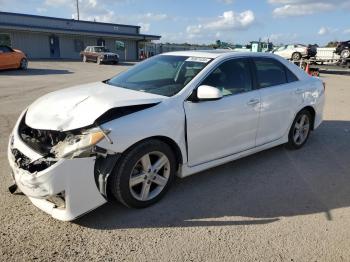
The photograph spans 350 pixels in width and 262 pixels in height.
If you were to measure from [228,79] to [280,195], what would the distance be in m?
1.55

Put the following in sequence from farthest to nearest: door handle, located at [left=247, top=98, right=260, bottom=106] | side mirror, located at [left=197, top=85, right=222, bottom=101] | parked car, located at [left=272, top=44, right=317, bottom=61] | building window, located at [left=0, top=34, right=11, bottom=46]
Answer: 1. building window, located at [left=0, top=34, right=11, bottom=46]
2. parked car, located at [left=272, top=44, right=317, bottom=61]
3. door handle, located at [left=247, top=98, right=260, bottom=106]
4. side mirror, located at [left=197, top=85, right=222, bottom=101]

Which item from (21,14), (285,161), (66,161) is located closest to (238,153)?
(285,161)

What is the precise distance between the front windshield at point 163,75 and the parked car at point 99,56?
89.2 ft

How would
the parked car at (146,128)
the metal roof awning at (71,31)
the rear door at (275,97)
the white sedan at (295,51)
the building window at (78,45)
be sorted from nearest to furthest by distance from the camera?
1. the parked car at (146,128)
2. the rear door at (275,97)
3. the white sedan at (295,51)
4. the metal roof awning at (71,31)
5. the building window at (78,45)

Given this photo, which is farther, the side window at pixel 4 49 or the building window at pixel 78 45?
the building window at pixel 78 45

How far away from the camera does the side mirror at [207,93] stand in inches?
151

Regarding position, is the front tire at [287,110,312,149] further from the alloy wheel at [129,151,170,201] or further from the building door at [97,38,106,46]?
the building door at [97,38,106,46]

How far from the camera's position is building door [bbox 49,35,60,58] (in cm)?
3675

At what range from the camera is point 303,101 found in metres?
5.57

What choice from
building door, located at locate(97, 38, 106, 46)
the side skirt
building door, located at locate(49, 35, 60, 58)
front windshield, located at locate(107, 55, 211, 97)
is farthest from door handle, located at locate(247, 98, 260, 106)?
building door, located at locate(97, 38, 106, 46)

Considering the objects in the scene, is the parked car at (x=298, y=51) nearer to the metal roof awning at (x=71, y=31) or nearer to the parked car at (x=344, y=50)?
the parked car at (x=344, y=50)

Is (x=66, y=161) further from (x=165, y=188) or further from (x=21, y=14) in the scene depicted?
(x=21, y=14)

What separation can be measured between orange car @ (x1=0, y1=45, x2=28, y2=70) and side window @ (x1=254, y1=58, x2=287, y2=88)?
17407 millimetres

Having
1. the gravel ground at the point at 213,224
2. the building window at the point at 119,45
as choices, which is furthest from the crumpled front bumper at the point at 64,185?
the building window at the point at 119,45
